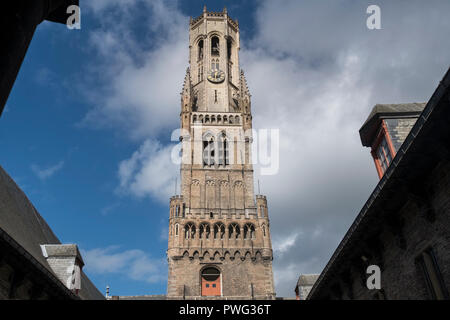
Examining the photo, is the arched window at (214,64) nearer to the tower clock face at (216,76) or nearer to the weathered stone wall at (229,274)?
the tower clock face at (216,76)

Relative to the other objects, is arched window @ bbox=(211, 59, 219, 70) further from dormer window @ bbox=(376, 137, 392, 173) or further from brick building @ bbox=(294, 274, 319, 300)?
dormer window @ bbox=(376, 137, 392, 173)

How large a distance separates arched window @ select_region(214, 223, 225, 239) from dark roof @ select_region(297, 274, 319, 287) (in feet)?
35.3

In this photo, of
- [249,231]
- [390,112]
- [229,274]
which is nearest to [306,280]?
[229,274]

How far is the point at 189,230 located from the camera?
4478cm

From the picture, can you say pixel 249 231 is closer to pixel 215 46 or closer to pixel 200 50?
pixel 200 50

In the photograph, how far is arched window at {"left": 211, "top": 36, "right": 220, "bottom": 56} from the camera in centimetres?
6643

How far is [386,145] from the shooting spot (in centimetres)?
1520

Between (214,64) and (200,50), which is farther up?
(200,50)

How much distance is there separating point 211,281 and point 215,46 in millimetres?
42205

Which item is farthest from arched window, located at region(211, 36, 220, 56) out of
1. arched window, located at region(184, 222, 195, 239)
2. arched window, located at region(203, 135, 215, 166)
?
arched window, located at region(184, 222, 195, 239)

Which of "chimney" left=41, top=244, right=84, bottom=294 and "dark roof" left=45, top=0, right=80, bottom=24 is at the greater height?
"chimney" left=41, top=244, right=84, bottom=294

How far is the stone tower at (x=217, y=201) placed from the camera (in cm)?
4216
